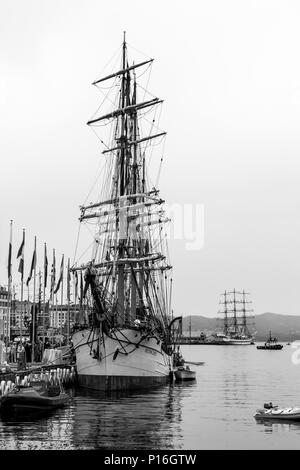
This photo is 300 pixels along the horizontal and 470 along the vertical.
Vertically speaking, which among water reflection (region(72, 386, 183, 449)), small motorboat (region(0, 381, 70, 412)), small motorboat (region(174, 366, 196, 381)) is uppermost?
small motorboat (region(0, 381, 70, 412))

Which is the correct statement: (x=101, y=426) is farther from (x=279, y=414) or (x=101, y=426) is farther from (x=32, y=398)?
(x=279, y=414)

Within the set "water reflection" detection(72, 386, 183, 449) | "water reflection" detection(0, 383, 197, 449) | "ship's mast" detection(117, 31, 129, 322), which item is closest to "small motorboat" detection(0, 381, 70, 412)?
"water reflection" detection(0, 383, 197, 449)

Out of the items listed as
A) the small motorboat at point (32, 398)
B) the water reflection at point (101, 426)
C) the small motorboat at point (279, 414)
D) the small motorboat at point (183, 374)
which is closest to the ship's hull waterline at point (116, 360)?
the water reflection at point (101, 426)

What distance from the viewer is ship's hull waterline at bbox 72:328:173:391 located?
46562 millimetres

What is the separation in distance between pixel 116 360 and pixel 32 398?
14633 mm

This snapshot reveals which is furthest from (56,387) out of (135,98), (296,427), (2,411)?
(135,98)

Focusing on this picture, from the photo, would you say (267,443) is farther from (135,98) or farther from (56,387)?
(135,98)

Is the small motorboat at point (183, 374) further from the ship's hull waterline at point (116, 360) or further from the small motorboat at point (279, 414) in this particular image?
the small motorboat at point (279, 414)

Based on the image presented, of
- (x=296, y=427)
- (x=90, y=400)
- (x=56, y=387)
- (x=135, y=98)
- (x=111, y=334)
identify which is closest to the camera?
(x=296, y=427)

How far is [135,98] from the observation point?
68438 millimetres

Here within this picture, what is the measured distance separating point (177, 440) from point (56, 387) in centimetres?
1212

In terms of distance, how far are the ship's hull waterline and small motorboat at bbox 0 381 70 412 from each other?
10585mm

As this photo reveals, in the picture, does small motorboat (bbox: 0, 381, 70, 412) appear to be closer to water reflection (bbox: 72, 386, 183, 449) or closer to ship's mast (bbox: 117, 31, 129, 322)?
water reflection (bbox: 72, 386, 183, 449)

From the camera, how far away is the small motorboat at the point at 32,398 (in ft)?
104
